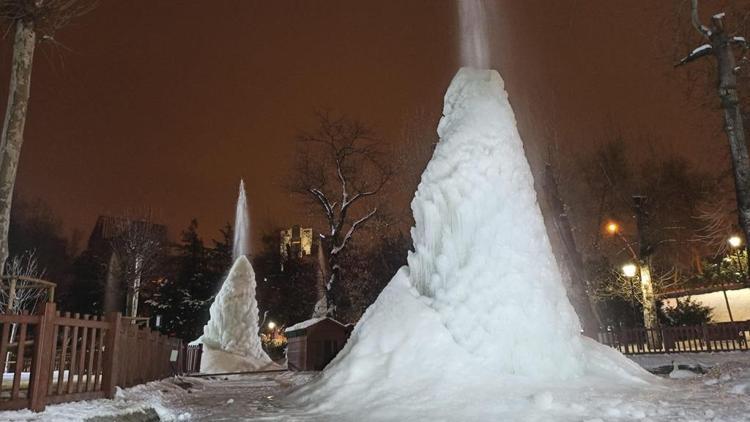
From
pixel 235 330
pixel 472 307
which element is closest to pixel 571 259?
pixel 235 330

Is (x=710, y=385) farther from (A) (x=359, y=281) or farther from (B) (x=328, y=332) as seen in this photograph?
(A) (x=359, y=281)

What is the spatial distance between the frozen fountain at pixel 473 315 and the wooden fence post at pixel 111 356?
3154 mm

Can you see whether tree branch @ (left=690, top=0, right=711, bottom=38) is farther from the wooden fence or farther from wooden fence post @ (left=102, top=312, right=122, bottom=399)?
the wooden fence

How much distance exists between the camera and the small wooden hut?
20.8 meters

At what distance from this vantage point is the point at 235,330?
88.8ft

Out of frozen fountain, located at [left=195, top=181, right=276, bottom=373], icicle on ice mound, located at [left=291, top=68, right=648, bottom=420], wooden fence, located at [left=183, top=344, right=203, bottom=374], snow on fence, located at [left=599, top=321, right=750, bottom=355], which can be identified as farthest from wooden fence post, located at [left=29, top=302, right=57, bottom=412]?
snow on fence, located at [left=599, top=321, right=750, bottom=355]

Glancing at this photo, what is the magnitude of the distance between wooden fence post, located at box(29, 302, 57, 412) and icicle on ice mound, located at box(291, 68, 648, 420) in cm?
388

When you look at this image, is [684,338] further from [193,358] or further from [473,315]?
[193,358]

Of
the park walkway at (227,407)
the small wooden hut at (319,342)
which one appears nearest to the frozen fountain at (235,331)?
the small wooden hut at (319,342)

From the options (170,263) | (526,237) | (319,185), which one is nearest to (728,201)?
(526,237)

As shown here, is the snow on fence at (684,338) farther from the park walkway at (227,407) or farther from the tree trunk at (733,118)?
the park walkway at (227,407)

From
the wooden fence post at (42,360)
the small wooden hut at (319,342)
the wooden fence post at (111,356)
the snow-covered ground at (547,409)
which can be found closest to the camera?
the snow-covered ground at (547,409)

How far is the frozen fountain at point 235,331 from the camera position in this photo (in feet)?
85.8

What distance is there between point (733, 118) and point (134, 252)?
33.5 meters
